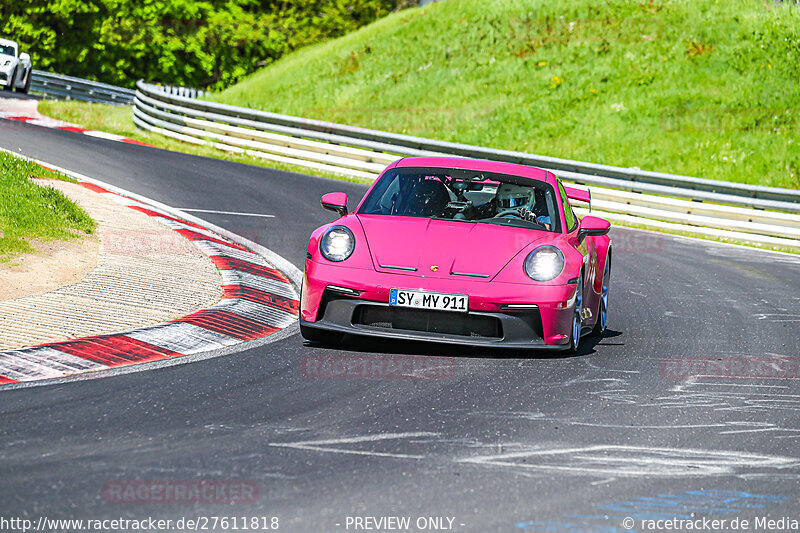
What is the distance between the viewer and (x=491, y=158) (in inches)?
792

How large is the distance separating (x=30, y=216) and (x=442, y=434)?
20.3 ft

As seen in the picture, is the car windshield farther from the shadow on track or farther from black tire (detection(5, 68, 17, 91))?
black tire (detection(5, 68, 17, 91))

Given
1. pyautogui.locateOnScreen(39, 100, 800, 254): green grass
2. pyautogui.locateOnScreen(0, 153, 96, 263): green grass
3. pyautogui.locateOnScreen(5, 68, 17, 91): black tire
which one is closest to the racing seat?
pyautogui.locateOnScreen(0, 153, 96, 263): green grass

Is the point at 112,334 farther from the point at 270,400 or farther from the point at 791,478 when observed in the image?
the point at 791,478

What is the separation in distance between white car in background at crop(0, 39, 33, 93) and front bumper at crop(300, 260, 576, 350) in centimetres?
2671

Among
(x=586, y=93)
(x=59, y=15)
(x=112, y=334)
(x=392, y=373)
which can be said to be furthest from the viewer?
(x=59, y=15)

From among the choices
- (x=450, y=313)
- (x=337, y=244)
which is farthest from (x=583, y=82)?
(x=450, y=313)

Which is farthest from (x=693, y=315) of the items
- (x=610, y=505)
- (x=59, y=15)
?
(x=59, y=15)

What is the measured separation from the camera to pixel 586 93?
97.6 feet

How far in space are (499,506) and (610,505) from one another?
45 centimetres

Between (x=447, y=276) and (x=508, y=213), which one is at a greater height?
(x=508, y=213)

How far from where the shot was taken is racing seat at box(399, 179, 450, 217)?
7926 millimetres

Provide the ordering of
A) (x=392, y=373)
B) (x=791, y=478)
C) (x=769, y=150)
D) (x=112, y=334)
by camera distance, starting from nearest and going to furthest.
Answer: (x=791, y=478)
(x=392, y=373)
(x=112, y=334)
(x=769, y=150)
